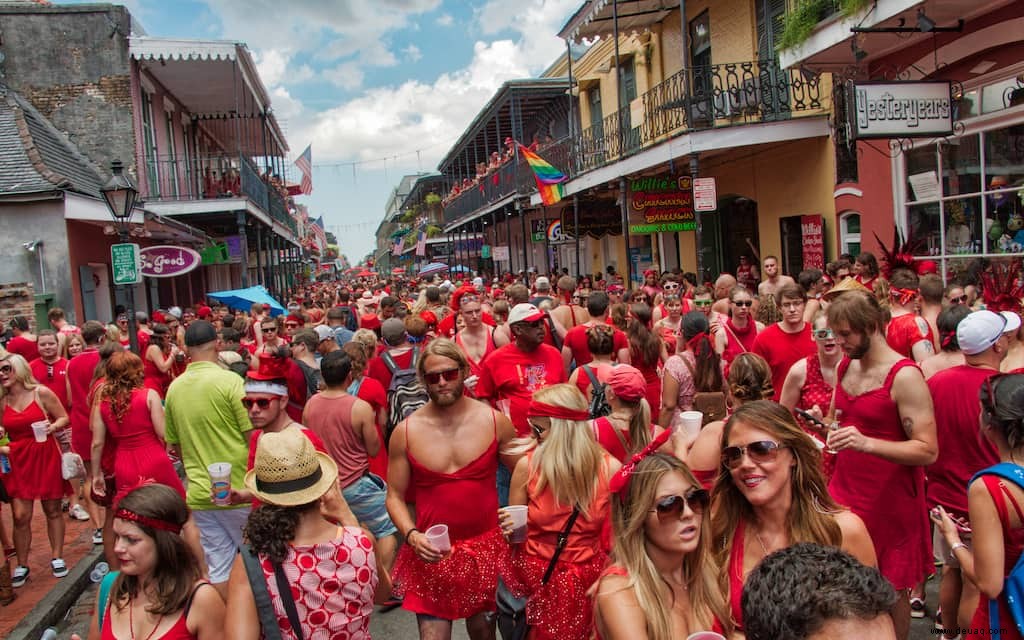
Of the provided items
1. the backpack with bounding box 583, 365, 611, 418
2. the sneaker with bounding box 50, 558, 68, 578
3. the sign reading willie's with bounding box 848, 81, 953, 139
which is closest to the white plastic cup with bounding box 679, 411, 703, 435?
the backpack with bounding box 583, 365, 611, 418

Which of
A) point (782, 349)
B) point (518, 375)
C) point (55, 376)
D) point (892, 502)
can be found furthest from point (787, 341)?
point (55, 376)

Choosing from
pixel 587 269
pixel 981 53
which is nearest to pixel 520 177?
pixel 587 269

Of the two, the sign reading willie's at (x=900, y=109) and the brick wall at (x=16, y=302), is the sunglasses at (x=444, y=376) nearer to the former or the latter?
the sign reading willie's at (x=900, y=109)

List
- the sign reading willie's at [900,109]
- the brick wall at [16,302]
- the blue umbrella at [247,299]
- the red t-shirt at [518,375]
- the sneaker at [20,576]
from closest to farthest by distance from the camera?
the red t-shirt at [518,375], the sneaker at [20,576], the sign reading willie's at [900,109], the brick wall at [16,302], the blue umbrella at [247,299]

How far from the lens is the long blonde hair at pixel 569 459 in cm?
338

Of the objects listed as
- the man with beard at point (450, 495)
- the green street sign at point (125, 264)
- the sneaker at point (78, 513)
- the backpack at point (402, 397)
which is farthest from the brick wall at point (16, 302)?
the man with beard at point (450, 495)

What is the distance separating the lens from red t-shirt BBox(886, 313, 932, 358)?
226 inches

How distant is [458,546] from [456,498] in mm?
226

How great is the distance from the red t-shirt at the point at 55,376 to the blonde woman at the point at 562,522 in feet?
20.2

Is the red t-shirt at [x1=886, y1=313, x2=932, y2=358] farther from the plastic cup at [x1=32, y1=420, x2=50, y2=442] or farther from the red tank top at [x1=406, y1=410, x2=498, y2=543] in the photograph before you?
the plastic cup at [x1=32, y1=420, x2=50, y2=442]

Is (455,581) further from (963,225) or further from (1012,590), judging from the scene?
(963,225)

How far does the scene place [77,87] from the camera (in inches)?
704

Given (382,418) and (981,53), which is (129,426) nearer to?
(382,418)

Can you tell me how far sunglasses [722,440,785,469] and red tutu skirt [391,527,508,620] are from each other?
136 centimetres
